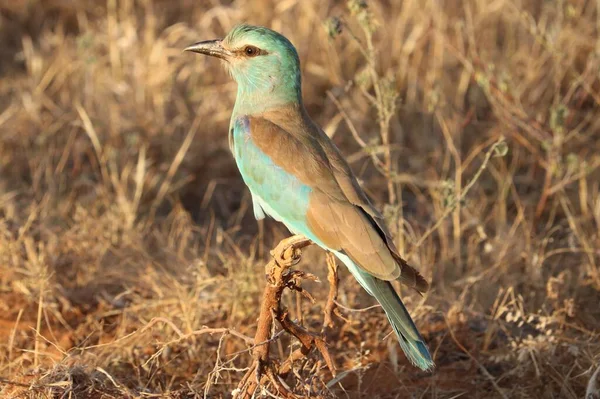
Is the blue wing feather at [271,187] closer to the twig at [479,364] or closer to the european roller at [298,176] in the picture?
the european roller at [298,176]

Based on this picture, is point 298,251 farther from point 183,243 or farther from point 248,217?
point 248,217

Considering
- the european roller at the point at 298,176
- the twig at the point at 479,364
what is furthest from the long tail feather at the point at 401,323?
the twig at the point at 479,364

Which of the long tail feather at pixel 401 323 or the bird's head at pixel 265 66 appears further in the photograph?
the bird's head at pixel 265 66

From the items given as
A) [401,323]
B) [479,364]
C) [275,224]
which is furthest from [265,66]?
[275,224]

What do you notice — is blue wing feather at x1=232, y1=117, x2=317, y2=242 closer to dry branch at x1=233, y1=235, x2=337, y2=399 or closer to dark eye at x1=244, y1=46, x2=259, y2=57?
dry branch at x1=233, y1=235, x2=337, y2=399

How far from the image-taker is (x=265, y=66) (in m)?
3.38

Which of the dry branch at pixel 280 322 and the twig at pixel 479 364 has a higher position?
the dry branch at pixel 280 322

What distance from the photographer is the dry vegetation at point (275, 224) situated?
11.9ft

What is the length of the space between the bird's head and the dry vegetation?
0.38m

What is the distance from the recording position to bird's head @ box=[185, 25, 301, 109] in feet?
11.0

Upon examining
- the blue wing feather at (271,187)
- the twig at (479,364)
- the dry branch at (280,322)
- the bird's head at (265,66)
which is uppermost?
the bird's head at (265,66)

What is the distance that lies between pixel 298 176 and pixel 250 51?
1.85 feet

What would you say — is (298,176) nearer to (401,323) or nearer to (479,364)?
(401,323)

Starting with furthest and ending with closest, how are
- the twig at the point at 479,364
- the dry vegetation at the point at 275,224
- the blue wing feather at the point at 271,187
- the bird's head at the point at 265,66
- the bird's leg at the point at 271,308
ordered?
the dry vegetation at the point at 275,224 → the twig at the point at 479,364 → the bird's head at the point at 265,66 → the blue wing feather at the point at 271,187 → the bird's leg at the point at 271,308
